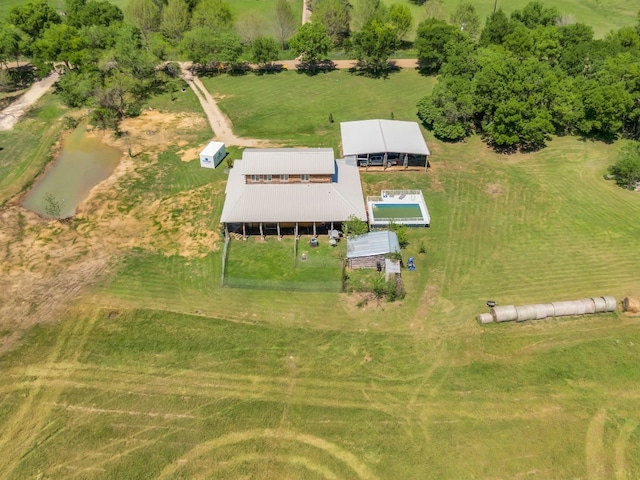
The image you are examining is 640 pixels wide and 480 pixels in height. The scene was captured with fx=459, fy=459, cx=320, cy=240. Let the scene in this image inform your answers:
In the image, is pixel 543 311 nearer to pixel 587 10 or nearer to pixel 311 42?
pixel 311 42

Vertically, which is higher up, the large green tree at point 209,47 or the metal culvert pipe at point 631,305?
the large green tree at point 209,47

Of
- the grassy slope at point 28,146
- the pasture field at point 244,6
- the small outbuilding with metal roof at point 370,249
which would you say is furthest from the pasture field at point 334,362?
the pasture field at point 244,6

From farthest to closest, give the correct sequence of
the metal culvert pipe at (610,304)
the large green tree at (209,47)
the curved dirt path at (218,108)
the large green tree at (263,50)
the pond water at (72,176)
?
the large green tree at (263,50) < the large green tree at (209,47) < the curved dirt path at (218,108) < the pond water at (72,176) < the metal culvert pipe at (610,304)

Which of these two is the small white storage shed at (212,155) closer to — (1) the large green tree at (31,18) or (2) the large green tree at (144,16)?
(2) the large green tree at (144,16)

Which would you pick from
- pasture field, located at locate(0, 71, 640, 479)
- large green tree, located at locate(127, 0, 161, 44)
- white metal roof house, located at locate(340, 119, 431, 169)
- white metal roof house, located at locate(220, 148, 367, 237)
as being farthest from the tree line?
large green tree, located at locate(127, 0, 161, 44)

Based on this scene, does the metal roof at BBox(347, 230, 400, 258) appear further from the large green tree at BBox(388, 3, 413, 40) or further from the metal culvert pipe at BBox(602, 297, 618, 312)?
the large green tree at BBox(388, 3, 413, 40)

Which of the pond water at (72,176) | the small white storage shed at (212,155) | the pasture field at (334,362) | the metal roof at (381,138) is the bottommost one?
the pasture field at (334,362)

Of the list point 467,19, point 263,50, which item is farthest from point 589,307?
point 467,19
